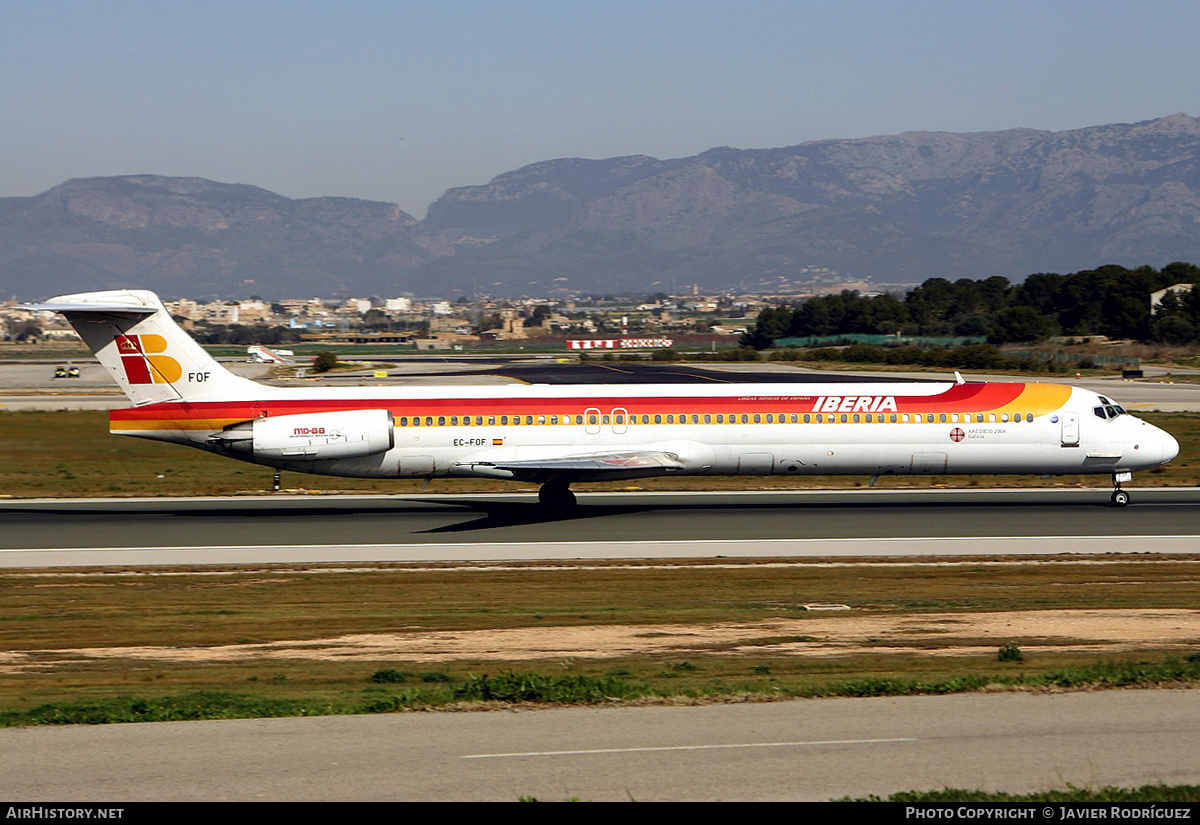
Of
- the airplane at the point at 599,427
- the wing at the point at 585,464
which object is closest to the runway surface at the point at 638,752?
the wing at the point at 585,464

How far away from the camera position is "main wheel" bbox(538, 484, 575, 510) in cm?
3212

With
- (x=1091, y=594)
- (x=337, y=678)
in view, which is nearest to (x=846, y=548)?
(x=1091, y=594)

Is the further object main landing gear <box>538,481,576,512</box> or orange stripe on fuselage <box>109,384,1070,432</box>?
main landing gear <box>538,481,576,512</box>

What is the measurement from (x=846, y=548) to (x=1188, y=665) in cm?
1256

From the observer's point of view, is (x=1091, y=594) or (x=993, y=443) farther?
(x=993, y=443)

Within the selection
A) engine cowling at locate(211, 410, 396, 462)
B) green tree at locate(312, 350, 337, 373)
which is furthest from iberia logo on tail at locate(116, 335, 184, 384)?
green tree at locate(312, 350, 337, 373)

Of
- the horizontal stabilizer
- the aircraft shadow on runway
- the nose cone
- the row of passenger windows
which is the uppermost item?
the horizontal stabilizer

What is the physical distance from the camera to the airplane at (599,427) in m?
30.7

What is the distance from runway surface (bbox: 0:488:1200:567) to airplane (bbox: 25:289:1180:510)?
1.30m

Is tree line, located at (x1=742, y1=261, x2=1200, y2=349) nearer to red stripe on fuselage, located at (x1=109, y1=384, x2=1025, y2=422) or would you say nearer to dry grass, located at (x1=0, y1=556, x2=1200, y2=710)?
red stripe on fuselage, located at (x1=109, y1=384, x2=1025, y2=422)

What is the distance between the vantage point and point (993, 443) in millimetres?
31438

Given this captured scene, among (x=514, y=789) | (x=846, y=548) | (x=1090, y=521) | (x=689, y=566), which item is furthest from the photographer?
(x=1090, y=521)
